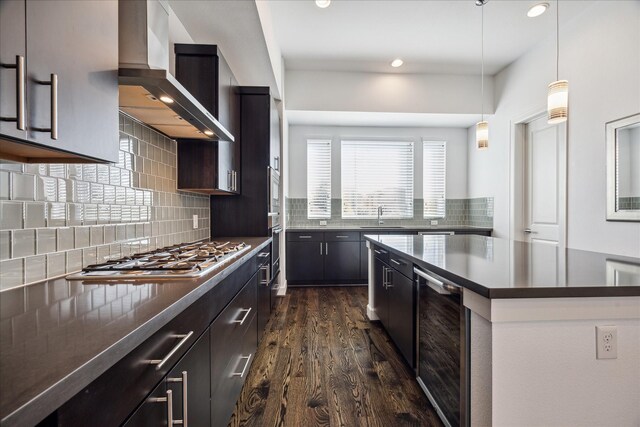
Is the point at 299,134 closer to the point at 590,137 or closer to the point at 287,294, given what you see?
the point at 287,294

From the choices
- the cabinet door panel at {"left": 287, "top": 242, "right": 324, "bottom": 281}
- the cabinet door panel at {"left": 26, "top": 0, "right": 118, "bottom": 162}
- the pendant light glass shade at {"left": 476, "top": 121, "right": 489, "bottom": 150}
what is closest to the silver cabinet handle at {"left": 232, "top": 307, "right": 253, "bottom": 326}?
the cabinet door panel at {"left": 26, "top": 0, "right": 118, "bottom": 162}

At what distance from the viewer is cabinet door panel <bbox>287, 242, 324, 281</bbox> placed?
15.5 feet

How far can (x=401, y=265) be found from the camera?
7.20 feet

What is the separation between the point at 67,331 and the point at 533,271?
1.63 metres

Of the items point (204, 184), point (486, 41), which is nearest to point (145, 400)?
point (204, 184)

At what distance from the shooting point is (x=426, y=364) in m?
1.85

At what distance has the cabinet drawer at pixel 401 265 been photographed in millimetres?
2018

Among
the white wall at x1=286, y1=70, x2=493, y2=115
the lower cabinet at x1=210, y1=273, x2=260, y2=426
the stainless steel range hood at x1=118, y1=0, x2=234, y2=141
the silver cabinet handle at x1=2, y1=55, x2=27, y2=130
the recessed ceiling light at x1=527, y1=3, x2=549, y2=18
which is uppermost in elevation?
the recessed ceiling light at x1=527, y1=3, x2=549, y2=18

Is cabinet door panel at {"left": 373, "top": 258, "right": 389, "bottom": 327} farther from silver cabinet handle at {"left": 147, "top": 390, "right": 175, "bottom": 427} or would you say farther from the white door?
the white door

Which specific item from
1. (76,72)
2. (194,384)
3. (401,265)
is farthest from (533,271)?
(76,72)

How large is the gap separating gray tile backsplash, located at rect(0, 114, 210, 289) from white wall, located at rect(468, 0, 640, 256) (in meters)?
3.79

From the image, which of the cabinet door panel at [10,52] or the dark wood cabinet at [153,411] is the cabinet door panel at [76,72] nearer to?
the cabinet door panel at [10,52]

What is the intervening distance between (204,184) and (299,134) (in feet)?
10.6

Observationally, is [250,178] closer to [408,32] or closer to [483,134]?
[483,134]
